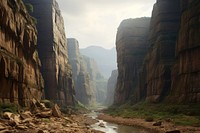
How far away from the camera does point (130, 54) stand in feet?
424

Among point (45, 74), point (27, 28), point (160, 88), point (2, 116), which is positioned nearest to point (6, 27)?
point (27, 28)

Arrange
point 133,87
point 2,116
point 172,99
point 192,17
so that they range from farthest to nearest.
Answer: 1. point 133,87
2. point 172,99
3. point 192,17
4. point 2,116

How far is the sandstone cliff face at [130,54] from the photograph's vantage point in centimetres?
12569

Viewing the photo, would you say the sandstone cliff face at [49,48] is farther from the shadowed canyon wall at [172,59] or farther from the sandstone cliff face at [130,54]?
the sandstone cliff face at [130,54]

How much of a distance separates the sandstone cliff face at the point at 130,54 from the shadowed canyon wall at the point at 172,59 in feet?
1.52

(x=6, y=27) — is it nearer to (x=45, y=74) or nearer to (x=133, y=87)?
(x=45, y=74)

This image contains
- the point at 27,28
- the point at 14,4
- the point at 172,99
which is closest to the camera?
the point at 14,4

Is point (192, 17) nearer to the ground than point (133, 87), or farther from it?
farther from it

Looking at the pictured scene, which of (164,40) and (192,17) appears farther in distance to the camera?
(164,40)

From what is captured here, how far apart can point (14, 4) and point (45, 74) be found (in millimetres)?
52680

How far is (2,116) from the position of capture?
28.2 m

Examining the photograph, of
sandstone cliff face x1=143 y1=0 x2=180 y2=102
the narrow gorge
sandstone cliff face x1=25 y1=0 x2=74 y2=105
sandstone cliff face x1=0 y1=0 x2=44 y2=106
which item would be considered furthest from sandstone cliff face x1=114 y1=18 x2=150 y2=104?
sandstone cliff face x1=0 y1=0 x2=44 y2=106

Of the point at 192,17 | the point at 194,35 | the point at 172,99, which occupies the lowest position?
the point at 172,99

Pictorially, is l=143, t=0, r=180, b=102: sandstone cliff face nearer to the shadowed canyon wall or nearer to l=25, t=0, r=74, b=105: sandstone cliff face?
the shadowed canyon wall
